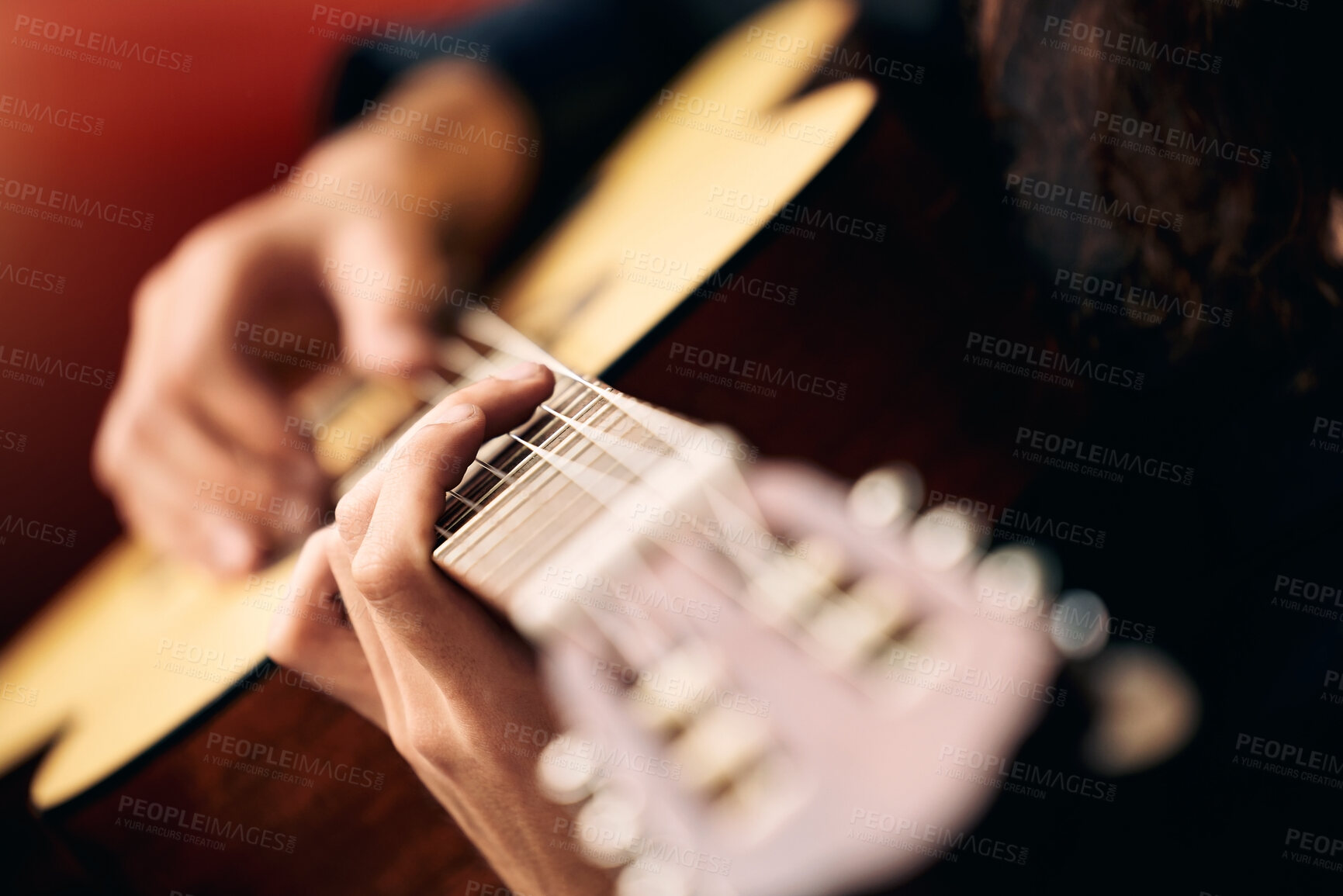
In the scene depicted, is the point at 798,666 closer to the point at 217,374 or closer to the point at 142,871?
the point at 142,871

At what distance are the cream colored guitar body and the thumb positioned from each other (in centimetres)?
4

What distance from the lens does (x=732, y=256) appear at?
1.79 feet

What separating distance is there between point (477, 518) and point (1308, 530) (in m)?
0.75

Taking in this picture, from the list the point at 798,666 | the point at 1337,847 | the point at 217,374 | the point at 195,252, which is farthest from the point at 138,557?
the point at 1337,847

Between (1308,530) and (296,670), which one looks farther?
(1308,530)
